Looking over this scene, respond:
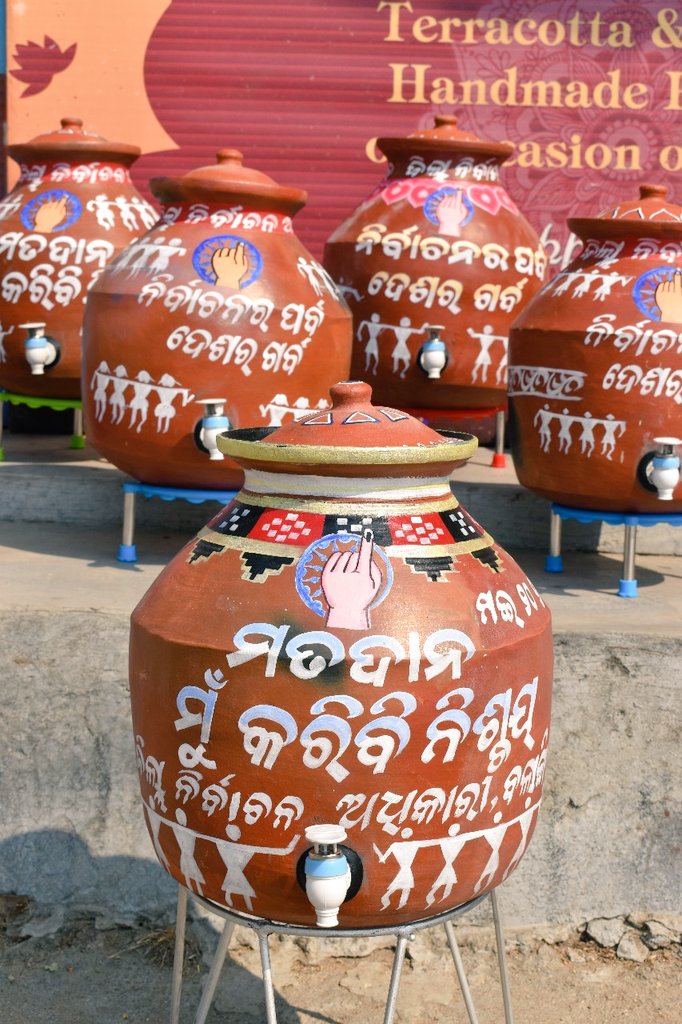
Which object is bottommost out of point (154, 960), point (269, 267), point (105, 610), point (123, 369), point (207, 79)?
point (154, 960)

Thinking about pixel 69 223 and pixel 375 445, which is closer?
pixel 375 445

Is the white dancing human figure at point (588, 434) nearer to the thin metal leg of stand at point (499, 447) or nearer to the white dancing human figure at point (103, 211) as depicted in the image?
the thin metal leg of stand at point (499, 447)

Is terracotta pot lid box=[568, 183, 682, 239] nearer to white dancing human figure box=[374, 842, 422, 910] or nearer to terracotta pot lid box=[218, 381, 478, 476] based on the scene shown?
terracotta pot lid box=[218, 381, 478, 476]

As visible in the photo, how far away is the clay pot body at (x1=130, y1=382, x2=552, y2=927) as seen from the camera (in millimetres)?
2305

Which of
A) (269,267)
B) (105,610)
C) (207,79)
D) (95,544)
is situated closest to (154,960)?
(105,610)

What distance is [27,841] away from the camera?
3.84m

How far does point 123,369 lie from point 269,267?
55 centimetres

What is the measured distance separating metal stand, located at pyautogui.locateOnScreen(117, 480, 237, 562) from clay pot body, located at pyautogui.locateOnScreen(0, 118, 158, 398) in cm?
99

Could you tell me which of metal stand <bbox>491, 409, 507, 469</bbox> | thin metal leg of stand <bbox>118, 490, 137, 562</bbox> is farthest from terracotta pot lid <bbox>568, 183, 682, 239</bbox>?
thin metal leg of stand <bbox>118, 490, 137, 562</bbox>

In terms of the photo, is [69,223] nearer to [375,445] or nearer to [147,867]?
[147,867]

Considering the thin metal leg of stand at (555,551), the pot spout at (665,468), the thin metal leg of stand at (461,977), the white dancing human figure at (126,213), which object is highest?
the white dancing human figure at (126,213)

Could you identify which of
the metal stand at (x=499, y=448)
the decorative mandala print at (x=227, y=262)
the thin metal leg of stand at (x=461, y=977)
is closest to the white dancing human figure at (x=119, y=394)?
the decorative mandala print at (x=227, y=262)

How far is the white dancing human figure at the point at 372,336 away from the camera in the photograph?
208 inches

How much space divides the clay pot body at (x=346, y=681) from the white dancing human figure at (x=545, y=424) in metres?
1.90
